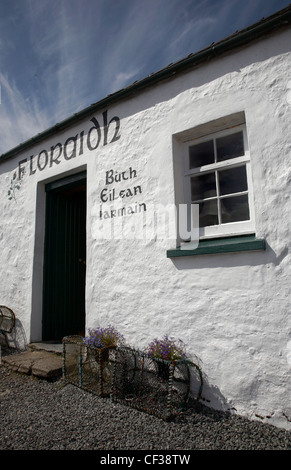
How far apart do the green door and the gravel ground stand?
2185 millimetres

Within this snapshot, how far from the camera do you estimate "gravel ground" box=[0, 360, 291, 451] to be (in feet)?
8.41

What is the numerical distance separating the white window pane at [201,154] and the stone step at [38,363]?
3.16 meters

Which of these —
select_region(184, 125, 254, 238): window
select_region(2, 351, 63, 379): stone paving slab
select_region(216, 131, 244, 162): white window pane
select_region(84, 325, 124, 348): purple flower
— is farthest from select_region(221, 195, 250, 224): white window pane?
select_region(2, 351, 63, 379): stone paving slab

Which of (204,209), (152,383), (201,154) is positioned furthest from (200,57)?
(152,383)

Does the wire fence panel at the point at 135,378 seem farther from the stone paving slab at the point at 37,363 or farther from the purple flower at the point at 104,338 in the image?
the stone paving slab at the point at 37,363

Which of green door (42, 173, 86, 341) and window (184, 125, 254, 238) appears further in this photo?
green door (42, 173, 86, 341)

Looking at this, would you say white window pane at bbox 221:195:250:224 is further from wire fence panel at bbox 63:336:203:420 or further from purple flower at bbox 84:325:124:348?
purple flower at bbox 84:325:124:348

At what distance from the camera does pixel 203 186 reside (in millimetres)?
3844

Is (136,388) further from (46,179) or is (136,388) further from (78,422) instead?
(46,179)

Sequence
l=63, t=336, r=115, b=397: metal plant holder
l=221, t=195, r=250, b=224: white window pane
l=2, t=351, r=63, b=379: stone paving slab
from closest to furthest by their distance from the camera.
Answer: l=221, t=195, r=250, b=224: white window pane, l=63, t=336, r=115, b=397: metal plant holder, l=2, t=351, r=63, b=379: stone paving slab

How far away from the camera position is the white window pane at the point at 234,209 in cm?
348

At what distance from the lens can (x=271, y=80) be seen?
3.28 meters

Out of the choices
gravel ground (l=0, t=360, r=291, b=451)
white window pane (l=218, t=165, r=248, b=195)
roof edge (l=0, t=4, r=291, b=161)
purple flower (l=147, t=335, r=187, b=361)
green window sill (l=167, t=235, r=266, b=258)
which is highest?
roof edge (l=0, t=4, r=291, b=161)

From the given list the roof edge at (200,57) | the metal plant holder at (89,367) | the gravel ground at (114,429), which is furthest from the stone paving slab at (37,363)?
the roof edge at (200,57)
